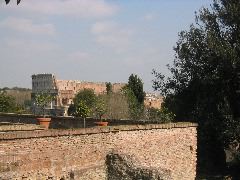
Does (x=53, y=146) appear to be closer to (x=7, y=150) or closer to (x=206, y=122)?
(x=7, y=150)

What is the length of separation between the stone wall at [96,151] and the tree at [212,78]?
4.54 metres

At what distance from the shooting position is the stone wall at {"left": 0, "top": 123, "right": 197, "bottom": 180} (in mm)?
10125

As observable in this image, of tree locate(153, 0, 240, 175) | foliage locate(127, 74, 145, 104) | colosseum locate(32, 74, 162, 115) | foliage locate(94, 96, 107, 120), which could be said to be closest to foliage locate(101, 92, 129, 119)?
foliage locate(127, 74, 145, 104)

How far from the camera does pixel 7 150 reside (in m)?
9.82

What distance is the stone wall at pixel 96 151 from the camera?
1012 cm

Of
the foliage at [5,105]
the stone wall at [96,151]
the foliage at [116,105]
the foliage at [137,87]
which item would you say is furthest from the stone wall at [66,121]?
the foliage at [137,87]

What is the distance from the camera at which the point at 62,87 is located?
5959 centimetres

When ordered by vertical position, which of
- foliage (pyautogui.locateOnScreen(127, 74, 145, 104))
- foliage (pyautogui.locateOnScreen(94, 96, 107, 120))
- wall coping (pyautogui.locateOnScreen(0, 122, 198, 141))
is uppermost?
foliage (pyautogui.locateOnScreen(127, 74, 145, 104))

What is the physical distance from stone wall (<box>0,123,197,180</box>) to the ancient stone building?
1624 inches

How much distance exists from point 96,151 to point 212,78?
417 inches

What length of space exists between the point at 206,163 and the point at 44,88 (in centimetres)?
4117

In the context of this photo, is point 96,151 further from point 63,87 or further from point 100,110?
point 63,87

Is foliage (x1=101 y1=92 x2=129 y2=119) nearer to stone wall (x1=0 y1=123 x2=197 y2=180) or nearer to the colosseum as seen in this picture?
the colosseum

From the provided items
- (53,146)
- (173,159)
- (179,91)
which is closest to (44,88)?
(179,91)
